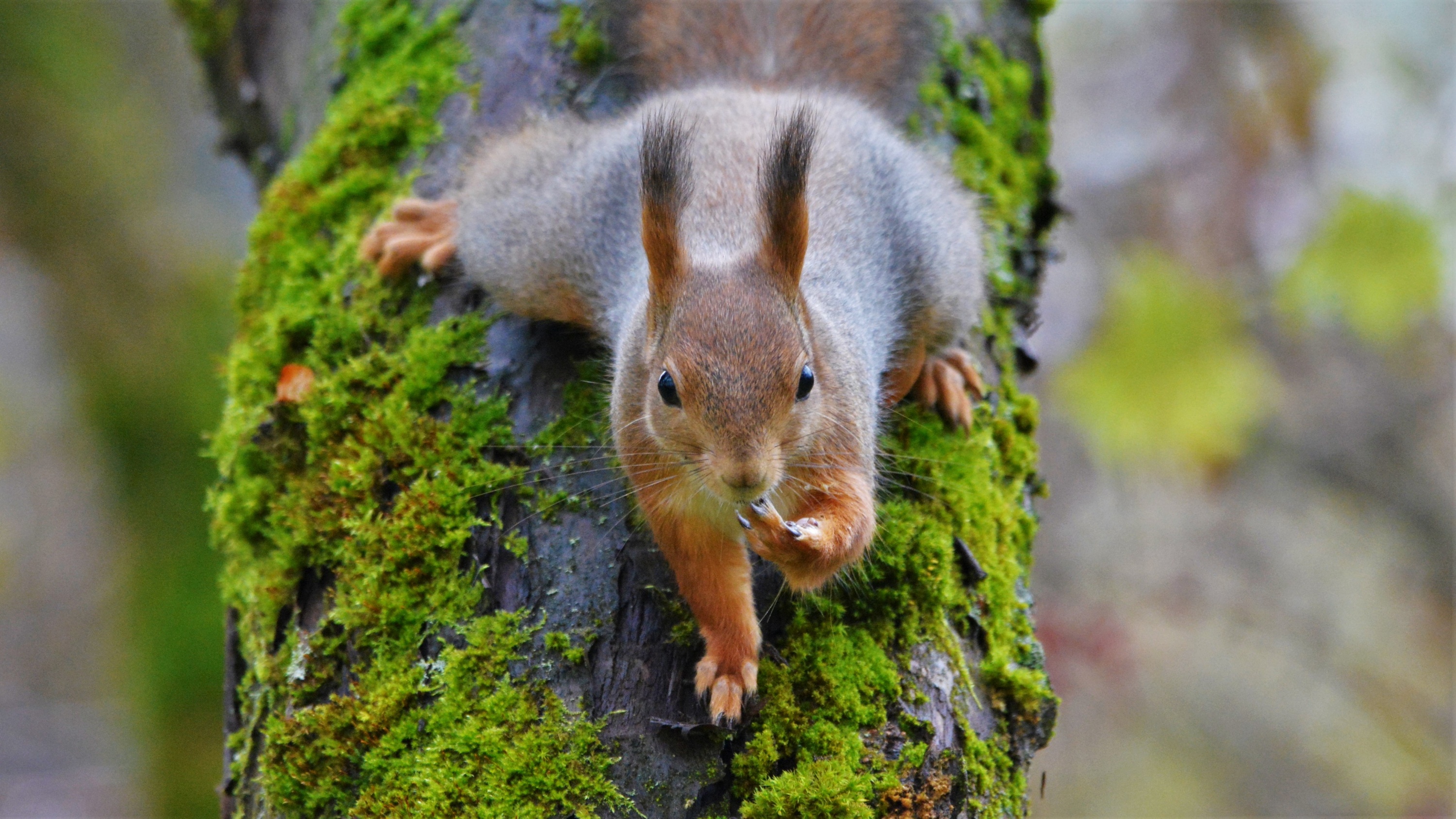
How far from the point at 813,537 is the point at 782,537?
68 mm

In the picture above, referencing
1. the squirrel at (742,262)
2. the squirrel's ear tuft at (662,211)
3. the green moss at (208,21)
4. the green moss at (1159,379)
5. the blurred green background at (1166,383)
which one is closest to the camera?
the squirrel at (742,262)

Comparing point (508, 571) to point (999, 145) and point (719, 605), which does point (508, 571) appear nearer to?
point (719, 605)

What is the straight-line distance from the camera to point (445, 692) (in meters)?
2.46

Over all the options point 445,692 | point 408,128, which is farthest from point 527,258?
point 445,692

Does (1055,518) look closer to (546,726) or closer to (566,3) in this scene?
(566,3)

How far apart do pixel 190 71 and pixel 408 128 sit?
5.07 metres

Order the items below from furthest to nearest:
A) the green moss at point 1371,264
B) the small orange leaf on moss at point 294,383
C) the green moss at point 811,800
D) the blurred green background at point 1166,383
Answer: the blurred green background at point 1166,383 → the green moss at point 1371,264 → the small orange leaf on moss at point 294,383 → the green moss at point 811,800

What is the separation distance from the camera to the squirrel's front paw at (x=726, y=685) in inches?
94.0

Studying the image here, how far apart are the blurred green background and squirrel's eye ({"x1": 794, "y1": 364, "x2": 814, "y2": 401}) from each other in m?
2.59

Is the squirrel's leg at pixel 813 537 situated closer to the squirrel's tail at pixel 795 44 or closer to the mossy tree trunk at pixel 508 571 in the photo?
the mossy tree trunk at pixel 508 571

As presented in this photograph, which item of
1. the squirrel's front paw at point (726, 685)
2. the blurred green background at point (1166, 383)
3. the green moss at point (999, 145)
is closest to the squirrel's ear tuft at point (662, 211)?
the squirrel's front paw at point (726, 685)

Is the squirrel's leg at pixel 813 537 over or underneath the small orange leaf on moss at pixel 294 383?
underneath

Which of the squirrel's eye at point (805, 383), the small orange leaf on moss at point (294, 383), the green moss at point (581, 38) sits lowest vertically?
the small orange leaf on moss at point (294, 383)

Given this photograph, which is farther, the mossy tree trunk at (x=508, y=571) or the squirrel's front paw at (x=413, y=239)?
the squirrel's front paw at (x=413, y=239)
